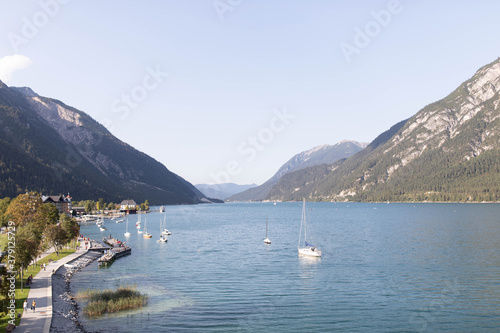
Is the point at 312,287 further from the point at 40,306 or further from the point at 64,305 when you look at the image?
the point at 40,306

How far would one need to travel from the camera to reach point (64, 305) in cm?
4869

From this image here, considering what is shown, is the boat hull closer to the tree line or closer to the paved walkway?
the paved walkway

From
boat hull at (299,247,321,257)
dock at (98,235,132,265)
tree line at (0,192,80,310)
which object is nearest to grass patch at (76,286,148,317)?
tree line at (0,192,80,310)

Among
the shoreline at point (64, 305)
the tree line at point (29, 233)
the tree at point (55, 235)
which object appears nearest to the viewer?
the shoreline at point (64, 305)

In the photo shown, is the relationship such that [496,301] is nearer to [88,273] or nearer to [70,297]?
[70,297]

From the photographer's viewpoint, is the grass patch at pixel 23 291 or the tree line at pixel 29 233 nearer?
the grass patch at pixel 23 291

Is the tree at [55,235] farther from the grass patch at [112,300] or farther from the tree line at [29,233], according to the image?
the grass patch at [112,300]

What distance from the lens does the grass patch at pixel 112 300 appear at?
4722cm

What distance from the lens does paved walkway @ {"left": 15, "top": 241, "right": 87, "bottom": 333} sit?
3781cm

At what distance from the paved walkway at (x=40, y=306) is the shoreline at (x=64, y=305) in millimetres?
825

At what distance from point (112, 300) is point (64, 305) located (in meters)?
6.08

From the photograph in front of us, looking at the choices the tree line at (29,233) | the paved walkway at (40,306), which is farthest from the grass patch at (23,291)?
the tree line at (29,233)

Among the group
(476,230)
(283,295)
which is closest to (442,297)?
(283,295)

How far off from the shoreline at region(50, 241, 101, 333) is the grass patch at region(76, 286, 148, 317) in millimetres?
1785
